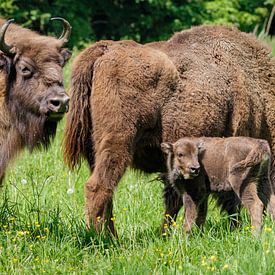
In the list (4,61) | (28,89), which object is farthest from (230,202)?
(4,61)

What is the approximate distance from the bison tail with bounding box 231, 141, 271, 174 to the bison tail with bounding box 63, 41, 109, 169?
1.39 metres

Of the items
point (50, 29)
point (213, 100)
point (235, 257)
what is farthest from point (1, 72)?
point (50, 29)

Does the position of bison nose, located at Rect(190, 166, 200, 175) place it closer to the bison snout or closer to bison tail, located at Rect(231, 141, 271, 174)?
the bison snout

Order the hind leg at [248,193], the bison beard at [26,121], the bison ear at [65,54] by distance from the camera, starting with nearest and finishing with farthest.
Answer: the bison beard at [26,121]
the hind leg at [248,193]
the bison ear at [65,54]

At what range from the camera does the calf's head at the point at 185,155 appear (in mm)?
7461

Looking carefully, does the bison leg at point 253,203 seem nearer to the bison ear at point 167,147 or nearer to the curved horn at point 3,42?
the bison ear at point 167,147

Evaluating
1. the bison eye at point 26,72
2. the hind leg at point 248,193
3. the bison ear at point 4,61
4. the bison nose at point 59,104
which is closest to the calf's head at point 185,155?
the hind leg at point 248,193

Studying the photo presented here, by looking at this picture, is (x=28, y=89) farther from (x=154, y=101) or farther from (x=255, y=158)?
(x=255, y=158)

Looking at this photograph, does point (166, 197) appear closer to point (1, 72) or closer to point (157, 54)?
point (157, 54)

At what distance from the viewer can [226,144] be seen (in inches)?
296

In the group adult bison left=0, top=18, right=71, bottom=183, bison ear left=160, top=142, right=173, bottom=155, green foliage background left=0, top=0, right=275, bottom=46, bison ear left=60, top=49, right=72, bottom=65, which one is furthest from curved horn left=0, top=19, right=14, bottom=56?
green foliage background left=0, top=0, right=275, bottom=46

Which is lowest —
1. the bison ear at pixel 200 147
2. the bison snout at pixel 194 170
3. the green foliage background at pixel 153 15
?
the green foliage background at pixel 153 15

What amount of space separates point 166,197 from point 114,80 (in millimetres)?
1457

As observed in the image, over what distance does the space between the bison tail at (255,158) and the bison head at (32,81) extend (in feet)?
5.45
